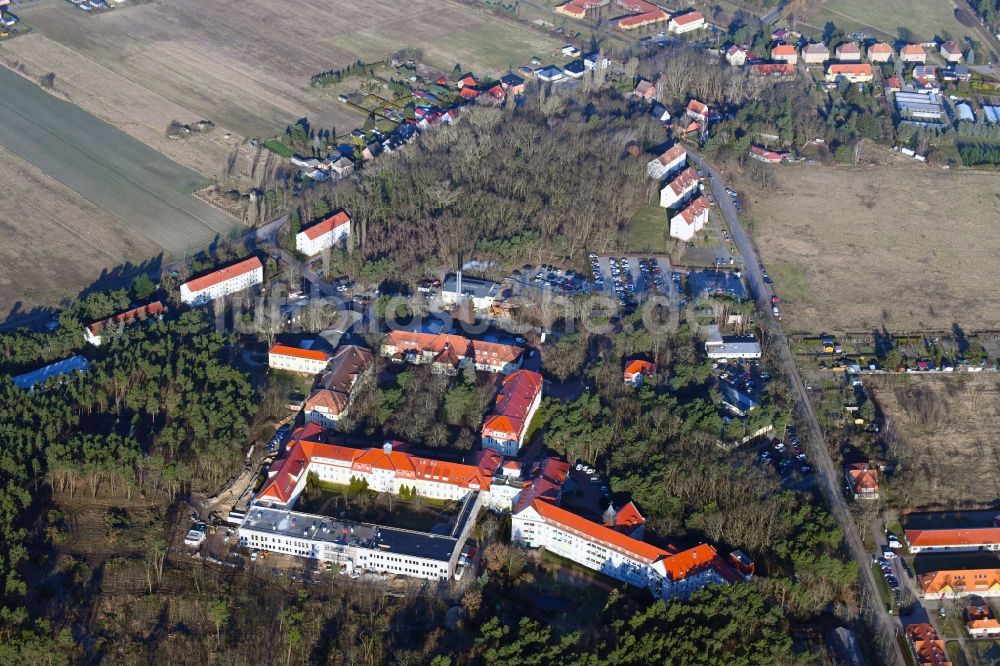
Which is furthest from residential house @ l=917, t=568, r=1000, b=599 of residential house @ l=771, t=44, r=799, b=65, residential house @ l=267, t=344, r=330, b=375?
residential house @ l=771, t=44, r=799, b=65

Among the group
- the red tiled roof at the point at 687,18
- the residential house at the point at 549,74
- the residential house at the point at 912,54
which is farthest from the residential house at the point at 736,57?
the residential house at the point at 549,74

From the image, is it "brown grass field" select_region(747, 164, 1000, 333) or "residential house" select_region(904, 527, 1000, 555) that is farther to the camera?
"brown grass field" select_region(747, 164, 1000, 333)

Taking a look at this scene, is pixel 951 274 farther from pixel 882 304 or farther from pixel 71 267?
pixel 71 267

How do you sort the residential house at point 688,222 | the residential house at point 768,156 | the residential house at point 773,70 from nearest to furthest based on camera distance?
the residential house at point 688,222
the residential house at point 768,156
the residential house at point 773,70

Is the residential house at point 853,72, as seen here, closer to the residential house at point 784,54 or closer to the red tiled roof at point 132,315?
the residential house at point 784,54

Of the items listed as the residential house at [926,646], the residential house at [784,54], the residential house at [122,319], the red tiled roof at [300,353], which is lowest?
the residential house at [122,319]

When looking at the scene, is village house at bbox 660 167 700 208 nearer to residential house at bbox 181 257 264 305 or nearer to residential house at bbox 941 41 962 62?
residential house at bbox 181 257 264 305
